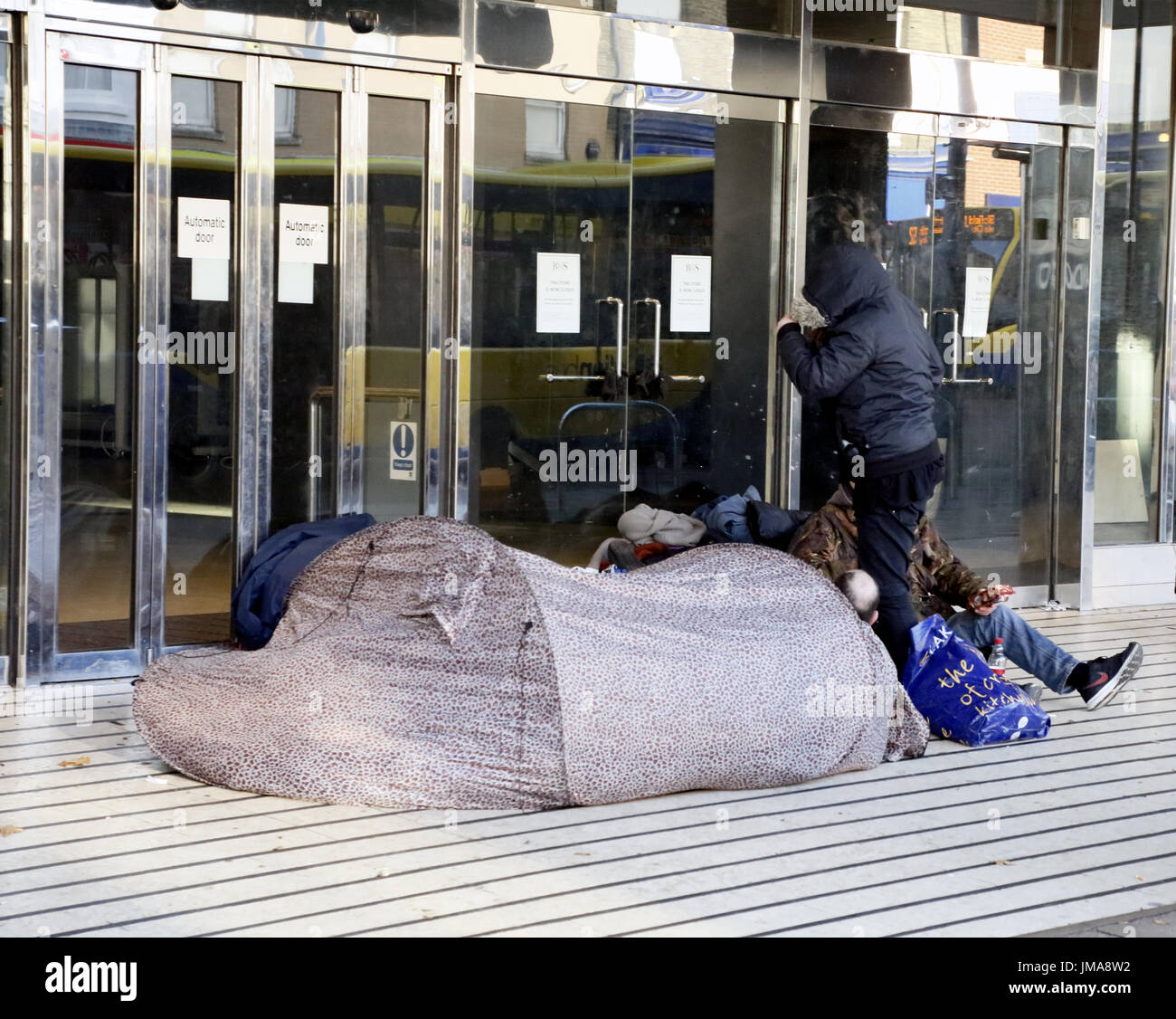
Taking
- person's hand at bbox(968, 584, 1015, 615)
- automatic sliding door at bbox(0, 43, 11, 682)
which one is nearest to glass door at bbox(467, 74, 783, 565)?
person's hand at bbox(968, 584, 1015, 615)

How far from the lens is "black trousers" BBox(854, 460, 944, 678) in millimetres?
5527

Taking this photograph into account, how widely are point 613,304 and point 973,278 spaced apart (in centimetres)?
212

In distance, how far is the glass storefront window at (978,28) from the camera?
291 inches

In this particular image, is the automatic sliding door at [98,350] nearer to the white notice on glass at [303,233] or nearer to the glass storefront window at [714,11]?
the white notice on glass at [303,233]

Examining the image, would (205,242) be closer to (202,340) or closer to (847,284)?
(202,340)

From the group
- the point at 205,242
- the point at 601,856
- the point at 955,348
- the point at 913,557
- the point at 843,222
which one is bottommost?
the point at 601,856

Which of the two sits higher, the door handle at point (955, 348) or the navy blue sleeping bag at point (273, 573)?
the door handle at point (955, 348)

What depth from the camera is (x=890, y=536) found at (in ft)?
18.4

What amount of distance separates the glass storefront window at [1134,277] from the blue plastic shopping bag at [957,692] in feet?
11.4

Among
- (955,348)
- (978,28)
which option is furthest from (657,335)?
(978,28)

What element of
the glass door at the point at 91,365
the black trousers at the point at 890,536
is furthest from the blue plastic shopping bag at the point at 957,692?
the glass door at the point at 91,365

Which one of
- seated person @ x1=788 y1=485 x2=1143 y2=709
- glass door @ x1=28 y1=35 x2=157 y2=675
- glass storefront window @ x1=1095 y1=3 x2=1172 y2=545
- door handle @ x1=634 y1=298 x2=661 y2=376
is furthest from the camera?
glass storefront window @ x1=1095 y1=3 x2=1172 y2=545

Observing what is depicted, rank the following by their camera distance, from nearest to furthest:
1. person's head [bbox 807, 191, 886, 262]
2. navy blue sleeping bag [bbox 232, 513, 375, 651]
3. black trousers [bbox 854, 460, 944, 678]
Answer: black trousers [bbox 854, 460, 944, 678]
navy blue sleeping bag [bbox 232, 513, 375, 651]
person's head [bbox 807, 191, 886, 262]

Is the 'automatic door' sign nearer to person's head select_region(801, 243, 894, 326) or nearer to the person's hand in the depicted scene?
person's head select_region(801, 243, 894, 326)
